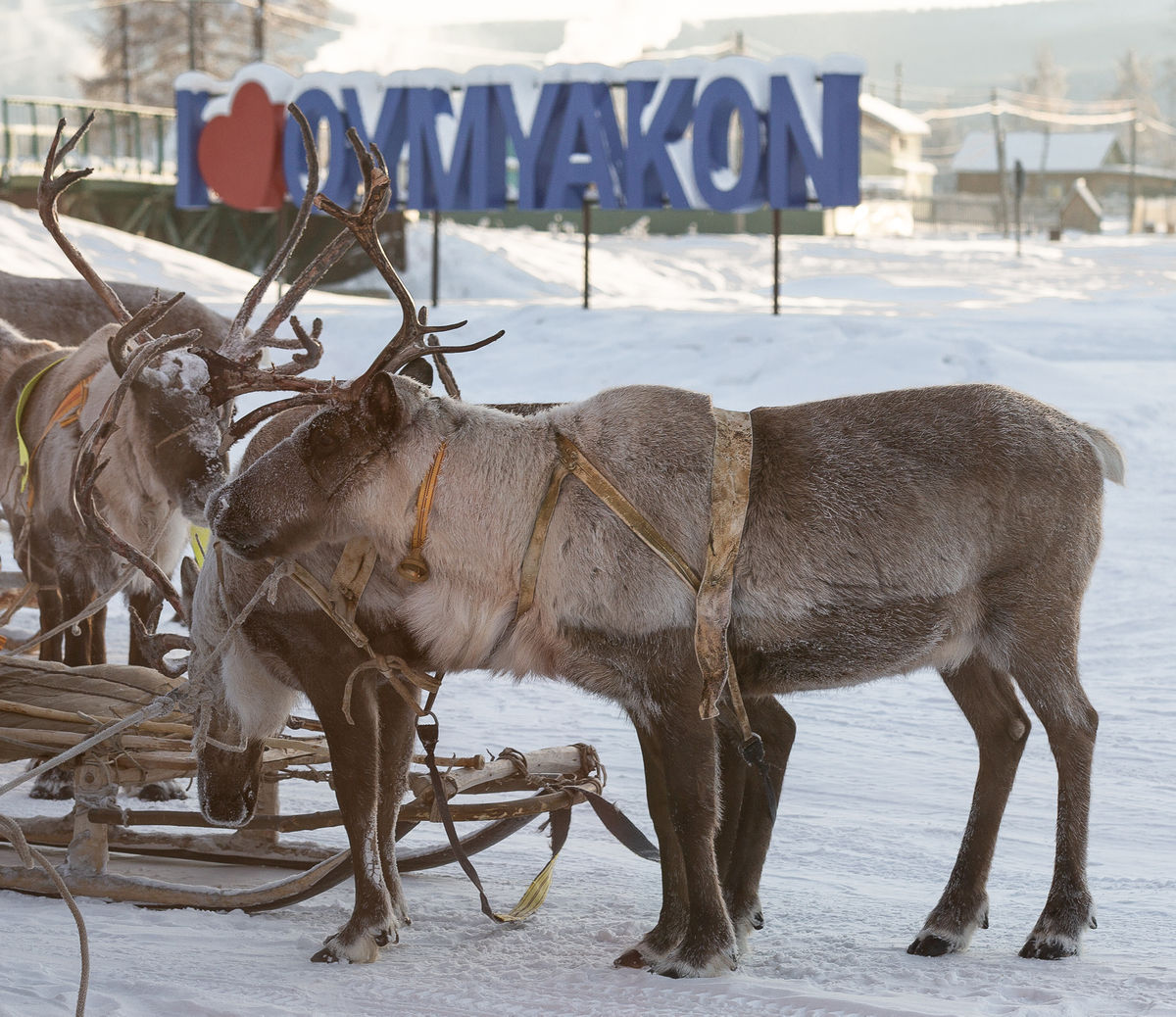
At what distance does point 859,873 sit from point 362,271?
Result: 76.0ft

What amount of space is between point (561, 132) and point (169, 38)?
115ft

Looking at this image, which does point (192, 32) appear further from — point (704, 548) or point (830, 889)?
point (704, 548)

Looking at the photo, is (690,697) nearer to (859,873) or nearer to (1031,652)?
(1031,652)

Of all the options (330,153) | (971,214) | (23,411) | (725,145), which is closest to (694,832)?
(23,411)

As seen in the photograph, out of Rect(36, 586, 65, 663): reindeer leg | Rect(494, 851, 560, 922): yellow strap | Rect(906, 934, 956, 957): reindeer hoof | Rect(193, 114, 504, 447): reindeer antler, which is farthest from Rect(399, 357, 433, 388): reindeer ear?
Rect(36, 586, 65, 663): reindeer leg

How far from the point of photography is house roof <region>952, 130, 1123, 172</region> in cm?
6650

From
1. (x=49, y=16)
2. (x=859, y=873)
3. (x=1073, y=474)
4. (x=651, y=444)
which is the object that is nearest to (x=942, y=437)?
(x=1073, y=474)

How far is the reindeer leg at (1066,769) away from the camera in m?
4.03

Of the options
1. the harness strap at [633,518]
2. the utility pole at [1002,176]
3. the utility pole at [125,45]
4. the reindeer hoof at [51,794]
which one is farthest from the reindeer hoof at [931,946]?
the utility pole at [125,45]

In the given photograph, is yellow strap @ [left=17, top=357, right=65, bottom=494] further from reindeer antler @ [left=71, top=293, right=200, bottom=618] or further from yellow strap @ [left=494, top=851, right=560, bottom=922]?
yellow strap @ [left=494, top=851, right=560, bottom=922]

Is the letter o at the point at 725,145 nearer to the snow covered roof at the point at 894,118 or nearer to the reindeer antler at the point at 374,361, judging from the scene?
the reindeer antler at the point at 374,361

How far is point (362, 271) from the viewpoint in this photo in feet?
88.1

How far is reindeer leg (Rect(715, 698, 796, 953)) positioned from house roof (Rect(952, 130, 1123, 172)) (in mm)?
65172

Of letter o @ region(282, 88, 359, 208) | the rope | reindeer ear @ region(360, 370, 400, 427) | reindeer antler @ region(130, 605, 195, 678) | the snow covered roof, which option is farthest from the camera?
the snow covered roof
